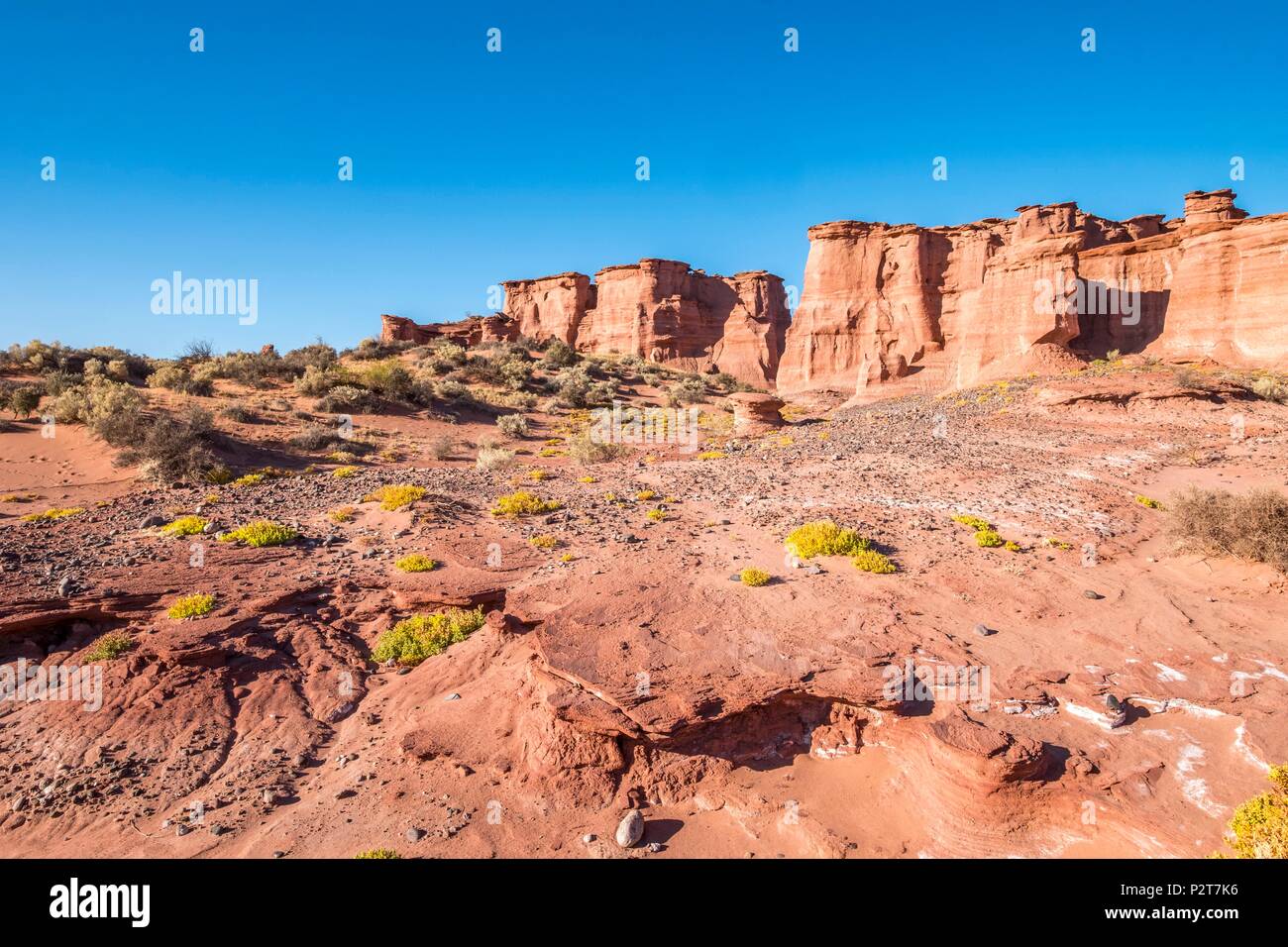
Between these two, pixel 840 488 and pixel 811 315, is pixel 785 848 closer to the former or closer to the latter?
pixel 840 488

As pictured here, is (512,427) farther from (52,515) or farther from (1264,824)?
(1264,824)

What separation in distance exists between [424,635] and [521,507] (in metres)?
4.36

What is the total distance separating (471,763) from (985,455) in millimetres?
15612

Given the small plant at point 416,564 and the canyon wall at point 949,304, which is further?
the canyon wall at point 949,304

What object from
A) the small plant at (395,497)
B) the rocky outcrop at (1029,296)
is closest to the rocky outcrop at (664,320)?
the rocky outcrop at (1029,296)

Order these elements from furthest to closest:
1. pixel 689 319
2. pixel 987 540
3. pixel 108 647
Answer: pixel 689 319 → pixel 987 540 → pixel 108 647

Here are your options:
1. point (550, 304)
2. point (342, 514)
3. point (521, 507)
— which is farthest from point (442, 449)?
point (550, 304)

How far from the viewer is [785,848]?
5.40 metres

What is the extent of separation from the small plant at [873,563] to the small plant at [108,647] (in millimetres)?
9941

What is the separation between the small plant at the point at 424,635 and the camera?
8.12m

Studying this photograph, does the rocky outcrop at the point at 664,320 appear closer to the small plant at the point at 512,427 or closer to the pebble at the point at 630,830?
the small plant at the point at 512,427

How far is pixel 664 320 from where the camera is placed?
211 ft
